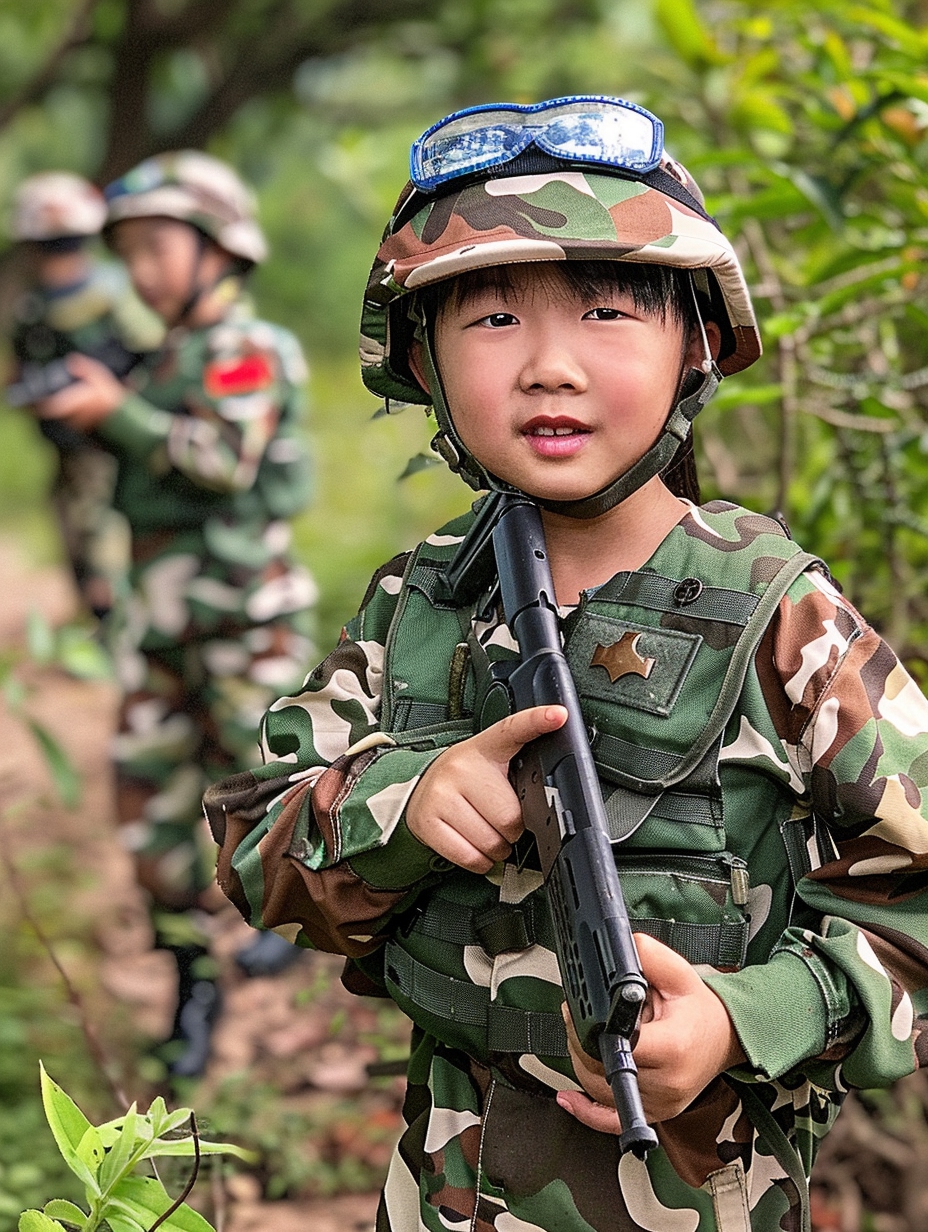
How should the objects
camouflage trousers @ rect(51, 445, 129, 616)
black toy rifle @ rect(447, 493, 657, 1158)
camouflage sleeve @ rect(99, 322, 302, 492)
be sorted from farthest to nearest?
camouflage trousers @ rect(51, 445, 129, 616) → camouflage sleeve @ rect(99, 322, 302, 492) → black toy rifle @ rect(447, 493, 657, 1158)

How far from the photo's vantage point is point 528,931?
5.08ft

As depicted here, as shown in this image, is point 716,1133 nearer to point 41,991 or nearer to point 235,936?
point 41,991

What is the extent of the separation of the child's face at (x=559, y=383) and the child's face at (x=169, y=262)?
129 inches

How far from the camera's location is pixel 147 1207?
148 cm

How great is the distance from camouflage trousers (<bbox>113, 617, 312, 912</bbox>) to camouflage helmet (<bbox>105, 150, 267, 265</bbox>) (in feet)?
3.74

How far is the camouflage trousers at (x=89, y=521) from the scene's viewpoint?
825 cm

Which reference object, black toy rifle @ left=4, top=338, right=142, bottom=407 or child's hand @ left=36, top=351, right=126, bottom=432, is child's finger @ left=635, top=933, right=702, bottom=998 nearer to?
child's hand @ left=36, top=351, right=126, bottom=432

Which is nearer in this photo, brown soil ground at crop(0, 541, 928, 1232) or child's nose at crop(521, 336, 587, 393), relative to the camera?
child's nose at crop(521, 336, 587, 393)

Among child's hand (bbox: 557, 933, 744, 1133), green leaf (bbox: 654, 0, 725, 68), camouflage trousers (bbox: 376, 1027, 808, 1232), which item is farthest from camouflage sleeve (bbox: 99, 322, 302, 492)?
child's hand (bbox: 557, 933, 744, 1133)

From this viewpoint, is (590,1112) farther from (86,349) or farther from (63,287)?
(63,287)

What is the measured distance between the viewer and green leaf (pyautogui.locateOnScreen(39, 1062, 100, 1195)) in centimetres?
146

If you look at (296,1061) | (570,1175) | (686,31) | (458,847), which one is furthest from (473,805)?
(296,1061)

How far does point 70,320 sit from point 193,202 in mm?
1724

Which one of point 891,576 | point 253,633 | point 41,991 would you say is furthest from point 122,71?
point 891,576
